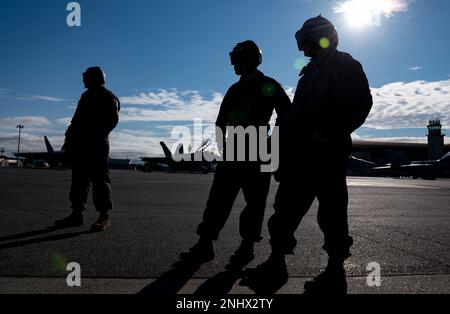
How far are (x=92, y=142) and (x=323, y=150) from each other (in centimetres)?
320

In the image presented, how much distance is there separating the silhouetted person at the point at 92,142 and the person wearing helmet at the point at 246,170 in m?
1.93

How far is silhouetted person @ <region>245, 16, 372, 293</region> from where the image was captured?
2.44 m

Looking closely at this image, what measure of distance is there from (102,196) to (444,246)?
389 cm

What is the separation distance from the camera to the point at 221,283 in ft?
8.19

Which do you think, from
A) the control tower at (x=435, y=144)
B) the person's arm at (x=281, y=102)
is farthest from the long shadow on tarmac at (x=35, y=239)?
the control tower at (x=435, y=144)

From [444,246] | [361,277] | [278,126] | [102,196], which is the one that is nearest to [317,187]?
[278,126]

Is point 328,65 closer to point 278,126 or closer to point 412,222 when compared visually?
point 278,126

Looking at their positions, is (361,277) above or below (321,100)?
below

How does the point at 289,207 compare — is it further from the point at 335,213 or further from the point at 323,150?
the point at 323,150

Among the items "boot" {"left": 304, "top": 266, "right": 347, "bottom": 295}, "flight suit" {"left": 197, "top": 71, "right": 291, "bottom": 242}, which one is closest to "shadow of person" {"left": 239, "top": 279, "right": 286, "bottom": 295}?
"boot" {"left": 304, "top": 266, "right": 347, "bottom": 295}

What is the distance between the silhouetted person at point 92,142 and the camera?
184 inches

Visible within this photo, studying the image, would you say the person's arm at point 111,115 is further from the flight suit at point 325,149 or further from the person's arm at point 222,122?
the flight suit at point 325,149

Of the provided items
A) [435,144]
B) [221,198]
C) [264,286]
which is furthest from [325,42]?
[435,144]

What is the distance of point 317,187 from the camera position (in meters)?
2.53
